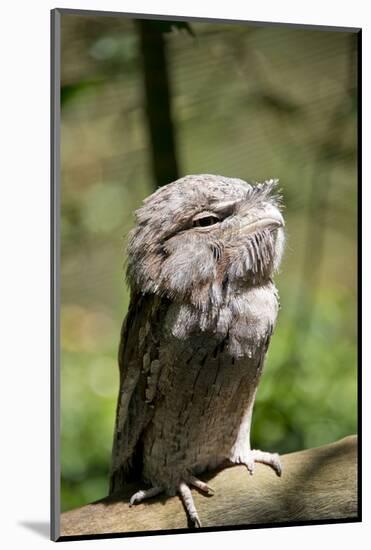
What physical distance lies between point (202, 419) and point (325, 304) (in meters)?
0.78

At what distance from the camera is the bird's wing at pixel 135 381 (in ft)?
12.7

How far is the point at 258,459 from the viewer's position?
408 cm

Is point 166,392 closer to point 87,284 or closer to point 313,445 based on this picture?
point 87,284

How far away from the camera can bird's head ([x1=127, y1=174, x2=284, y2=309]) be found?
3818mm

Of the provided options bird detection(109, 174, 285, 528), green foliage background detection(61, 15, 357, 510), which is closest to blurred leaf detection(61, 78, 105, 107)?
green foliage background detection(61, 15, 357, 510)

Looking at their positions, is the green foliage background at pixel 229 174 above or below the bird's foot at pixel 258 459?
above

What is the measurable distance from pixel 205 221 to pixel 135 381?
0.63 meters

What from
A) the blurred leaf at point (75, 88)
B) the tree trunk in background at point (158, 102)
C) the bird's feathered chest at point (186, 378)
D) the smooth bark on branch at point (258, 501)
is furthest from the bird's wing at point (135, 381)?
the blurred leaf at point (75, 88)

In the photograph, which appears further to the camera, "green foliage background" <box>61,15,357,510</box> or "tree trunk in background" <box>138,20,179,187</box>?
"tree trunk in background" <box>138,20,179,187</box>

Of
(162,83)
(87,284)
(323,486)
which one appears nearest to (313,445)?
(323,486)

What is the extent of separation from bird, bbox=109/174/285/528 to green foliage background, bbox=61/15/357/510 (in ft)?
0.34

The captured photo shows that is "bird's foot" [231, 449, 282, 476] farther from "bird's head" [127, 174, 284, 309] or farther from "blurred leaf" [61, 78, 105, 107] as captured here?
"blurred leaf" [61, 78, 105, 107]

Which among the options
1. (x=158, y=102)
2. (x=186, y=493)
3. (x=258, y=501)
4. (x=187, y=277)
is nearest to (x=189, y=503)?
(x=186, y=493)

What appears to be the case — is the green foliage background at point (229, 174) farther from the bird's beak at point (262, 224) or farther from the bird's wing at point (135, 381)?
the bird's beak at point (262, 224)
